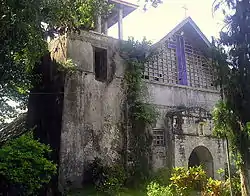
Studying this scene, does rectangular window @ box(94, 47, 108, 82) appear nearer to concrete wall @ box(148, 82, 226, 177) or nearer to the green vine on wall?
the green vine on wall

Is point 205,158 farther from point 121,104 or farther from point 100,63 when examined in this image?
point 100,63

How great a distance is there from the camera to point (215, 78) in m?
10.0

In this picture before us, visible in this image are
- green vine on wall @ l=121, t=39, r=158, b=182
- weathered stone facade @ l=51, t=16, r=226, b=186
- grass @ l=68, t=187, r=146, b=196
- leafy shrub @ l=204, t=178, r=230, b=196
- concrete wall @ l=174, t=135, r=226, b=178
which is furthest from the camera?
concrete wall @ l=174, t=135, r=226, b=178

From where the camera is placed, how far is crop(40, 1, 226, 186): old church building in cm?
1279

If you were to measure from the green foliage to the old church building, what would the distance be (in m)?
1.81

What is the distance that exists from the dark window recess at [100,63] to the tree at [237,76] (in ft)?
18.6

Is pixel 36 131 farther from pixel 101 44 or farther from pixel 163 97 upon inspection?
pixel 163 97

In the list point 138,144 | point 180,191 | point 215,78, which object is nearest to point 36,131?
point 138,144

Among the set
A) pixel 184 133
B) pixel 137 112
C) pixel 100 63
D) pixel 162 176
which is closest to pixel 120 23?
pixel 100 63

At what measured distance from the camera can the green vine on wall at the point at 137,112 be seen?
547 inches

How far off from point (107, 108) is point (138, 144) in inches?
76.3

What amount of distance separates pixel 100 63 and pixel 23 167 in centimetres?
599

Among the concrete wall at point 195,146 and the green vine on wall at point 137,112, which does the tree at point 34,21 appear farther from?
the concrete wall at point 195,146

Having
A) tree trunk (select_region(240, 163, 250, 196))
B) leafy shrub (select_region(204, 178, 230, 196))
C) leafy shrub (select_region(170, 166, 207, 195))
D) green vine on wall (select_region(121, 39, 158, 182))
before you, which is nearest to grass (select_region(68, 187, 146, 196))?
green vine on wall (select_region(121, 39, 158, 182))
